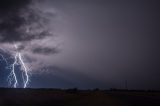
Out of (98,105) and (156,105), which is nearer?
(98,105)

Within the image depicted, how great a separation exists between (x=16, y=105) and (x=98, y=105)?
782 centimetres

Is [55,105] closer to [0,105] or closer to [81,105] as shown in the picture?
[81,105]

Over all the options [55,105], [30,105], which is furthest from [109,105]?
[30,105]

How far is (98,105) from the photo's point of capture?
85.7ft

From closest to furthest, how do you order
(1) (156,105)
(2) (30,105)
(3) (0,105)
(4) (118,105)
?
(3) (0,105)
(2) (30,105)
(4) (118,105)
(1) (156,105)

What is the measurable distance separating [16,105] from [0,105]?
1.63 meters

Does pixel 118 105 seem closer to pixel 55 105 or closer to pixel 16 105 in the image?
pixel 55 105

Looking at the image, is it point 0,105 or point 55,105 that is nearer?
point 0,105

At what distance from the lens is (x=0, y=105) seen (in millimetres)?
23047

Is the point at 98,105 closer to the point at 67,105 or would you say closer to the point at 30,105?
the point at 67,105

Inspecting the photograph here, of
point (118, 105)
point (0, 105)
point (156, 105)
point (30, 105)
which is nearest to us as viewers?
point (0, 105)

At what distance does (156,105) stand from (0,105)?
16.5 metres

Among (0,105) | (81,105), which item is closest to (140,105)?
(81,105)

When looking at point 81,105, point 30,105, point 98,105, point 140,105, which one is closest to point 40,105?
point 30,105
